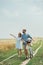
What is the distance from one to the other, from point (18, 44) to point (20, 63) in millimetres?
5229

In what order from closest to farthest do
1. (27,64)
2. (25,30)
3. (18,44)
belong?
1. (27,64)
2. (25,30)
3. (18,44)

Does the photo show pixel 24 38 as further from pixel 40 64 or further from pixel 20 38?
pixel 40 64

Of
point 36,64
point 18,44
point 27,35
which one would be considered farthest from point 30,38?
point 36,64

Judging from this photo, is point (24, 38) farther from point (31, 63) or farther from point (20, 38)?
point (31, 63)

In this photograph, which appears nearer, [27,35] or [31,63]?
[31,63]

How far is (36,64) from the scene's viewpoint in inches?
875

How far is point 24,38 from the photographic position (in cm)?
2628

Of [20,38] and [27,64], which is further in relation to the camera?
[20,38]

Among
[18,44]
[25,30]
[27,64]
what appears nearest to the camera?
[27,64]

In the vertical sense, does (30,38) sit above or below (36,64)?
above

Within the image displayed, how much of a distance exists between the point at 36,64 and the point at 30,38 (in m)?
4.08

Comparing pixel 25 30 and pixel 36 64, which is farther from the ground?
pixel 25 30

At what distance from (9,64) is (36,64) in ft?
5.75

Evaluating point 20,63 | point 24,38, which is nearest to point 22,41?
point 24,38
